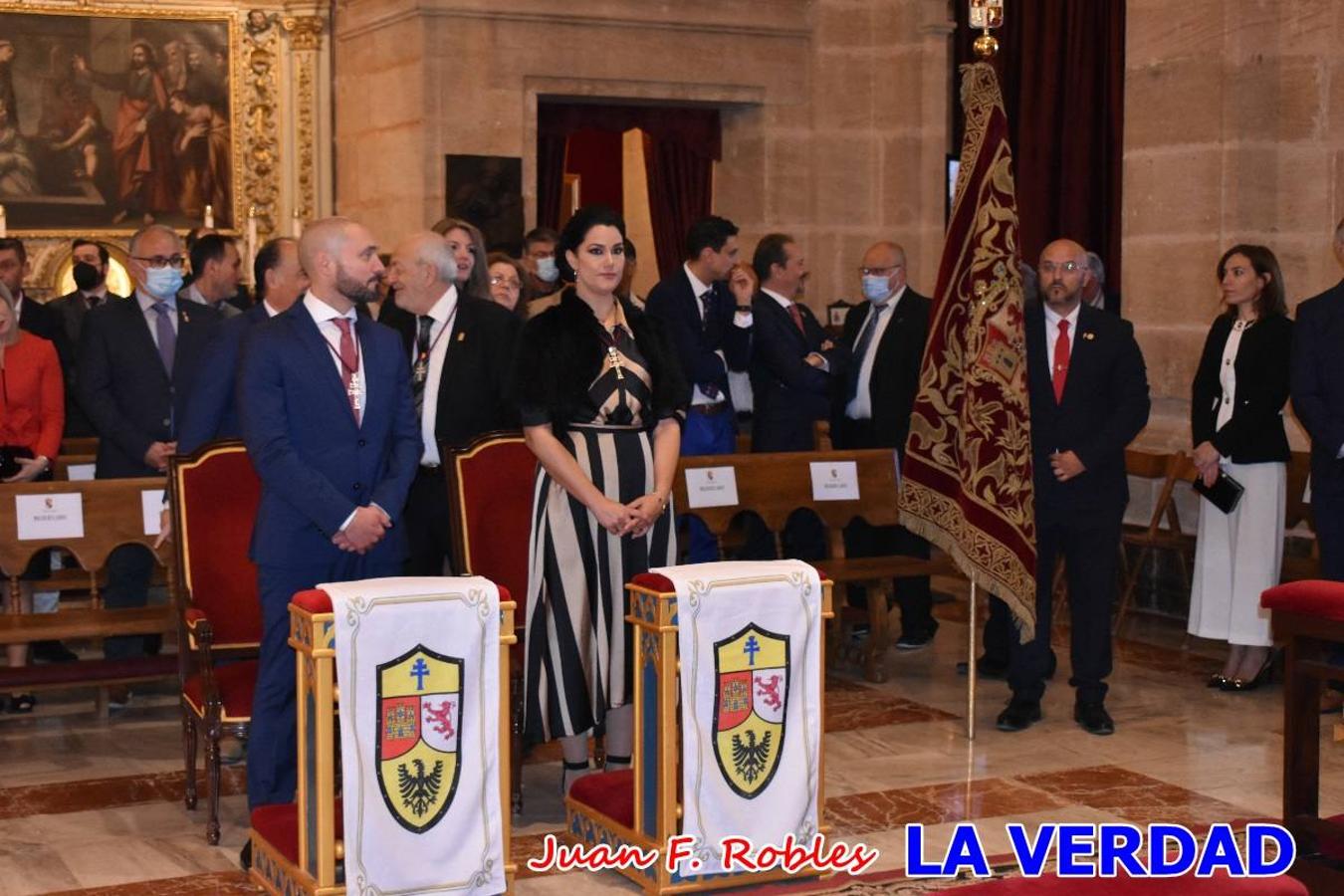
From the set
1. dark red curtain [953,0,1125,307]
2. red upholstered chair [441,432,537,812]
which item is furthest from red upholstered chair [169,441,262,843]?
dark red curtain [953,0,1125,307]

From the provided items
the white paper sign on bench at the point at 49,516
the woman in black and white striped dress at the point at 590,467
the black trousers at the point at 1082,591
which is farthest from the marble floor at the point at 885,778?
the white paper sign on bench at the point at 49,516

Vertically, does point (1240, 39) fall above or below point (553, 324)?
above

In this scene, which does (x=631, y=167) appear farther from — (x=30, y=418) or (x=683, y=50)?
(x=30, y=418)

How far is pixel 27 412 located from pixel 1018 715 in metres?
3.89

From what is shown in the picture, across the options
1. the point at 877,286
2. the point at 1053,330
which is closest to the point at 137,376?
the point at 877,286

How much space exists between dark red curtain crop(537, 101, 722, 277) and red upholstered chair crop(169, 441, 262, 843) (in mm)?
6714

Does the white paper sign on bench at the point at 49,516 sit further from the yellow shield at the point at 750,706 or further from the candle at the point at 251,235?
the candle at the point at 251,235

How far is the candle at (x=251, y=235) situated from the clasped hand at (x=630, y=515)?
21.1 ft

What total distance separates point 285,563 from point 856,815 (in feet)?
6.04

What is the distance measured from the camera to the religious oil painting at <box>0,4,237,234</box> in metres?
12.1

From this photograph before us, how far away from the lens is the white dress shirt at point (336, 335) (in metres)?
4.97

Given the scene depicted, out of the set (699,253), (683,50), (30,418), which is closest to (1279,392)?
(699,253)

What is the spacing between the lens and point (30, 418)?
7180 millimetres

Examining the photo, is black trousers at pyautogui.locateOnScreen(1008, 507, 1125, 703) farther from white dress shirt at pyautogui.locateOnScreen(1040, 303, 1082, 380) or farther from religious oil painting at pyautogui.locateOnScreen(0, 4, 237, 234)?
religious oil painting at pyautogui.locateOnScreen(0, 4, 237, 234)
